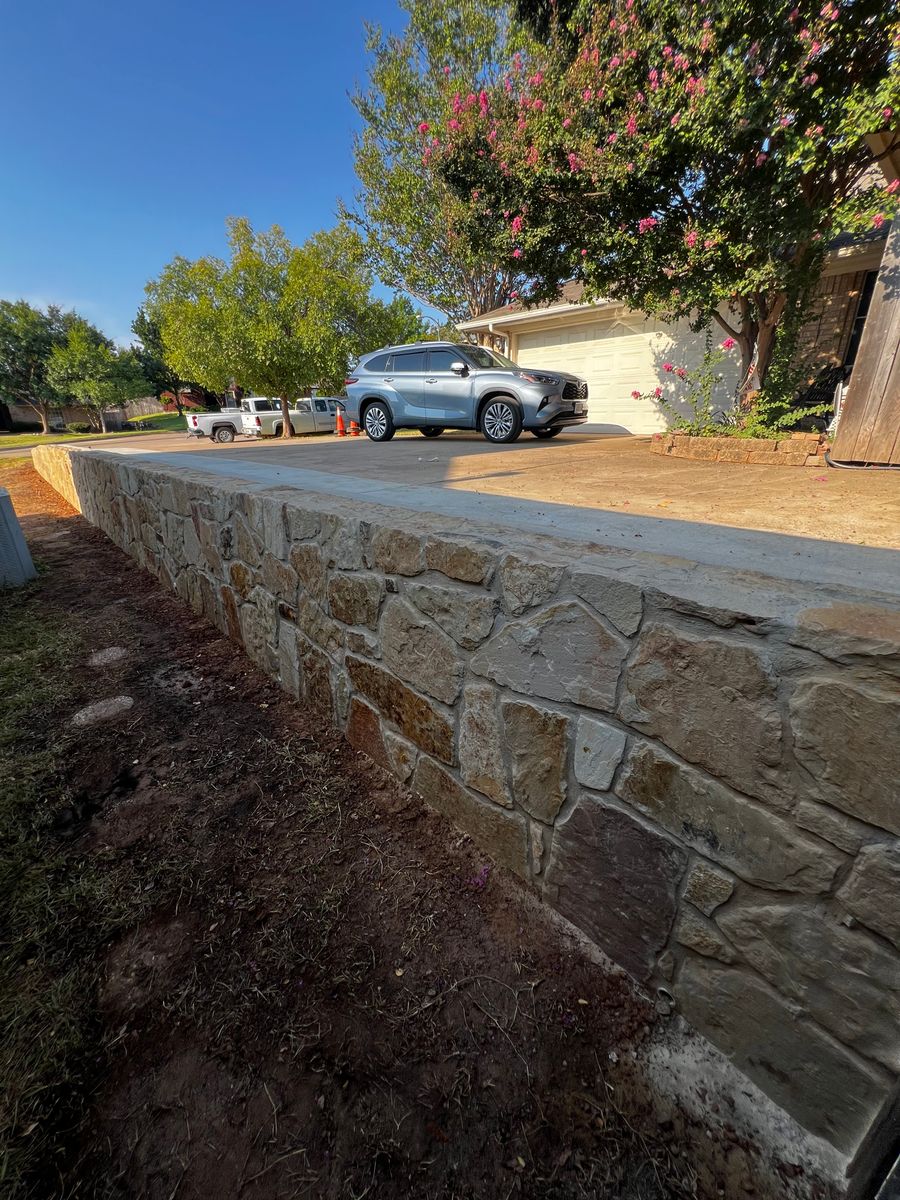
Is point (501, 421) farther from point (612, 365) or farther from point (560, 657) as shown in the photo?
point (560, 657)

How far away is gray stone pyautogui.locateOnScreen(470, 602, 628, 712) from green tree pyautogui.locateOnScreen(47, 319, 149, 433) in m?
40.9

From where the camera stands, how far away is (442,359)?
7340 mm

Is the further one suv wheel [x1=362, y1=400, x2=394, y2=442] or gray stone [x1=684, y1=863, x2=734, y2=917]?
suv wheel [x1=362, y1=400, x2=394, y2=442]

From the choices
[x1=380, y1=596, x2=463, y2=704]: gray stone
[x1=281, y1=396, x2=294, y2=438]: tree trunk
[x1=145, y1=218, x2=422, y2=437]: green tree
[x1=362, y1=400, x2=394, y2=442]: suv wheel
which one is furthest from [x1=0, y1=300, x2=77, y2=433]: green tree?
[x1=380, y1=596, x2=463, y2=704]: gray stone

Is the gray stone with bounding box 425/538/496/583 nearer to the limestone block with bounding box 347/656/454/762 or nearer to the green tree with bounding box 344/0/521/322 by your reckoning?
the limestone block with bounding box 347/656/454/762

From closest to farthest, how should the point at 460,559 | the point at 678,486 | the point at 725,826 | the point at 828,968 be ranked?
1. the point at 828,968
2. the point at 725,826
3. the point at 460,559
4. the point at 678,486

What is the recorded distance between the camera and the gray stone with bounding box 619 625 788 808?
1031 millimetres

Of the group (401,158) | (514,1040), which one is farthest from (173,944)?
(401,158)

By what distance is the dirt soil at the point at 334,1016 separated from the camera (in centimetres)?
114

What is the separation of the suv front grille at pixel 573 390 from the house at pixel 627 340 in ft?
5.05

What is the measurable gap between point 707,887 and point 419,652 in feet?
3.72

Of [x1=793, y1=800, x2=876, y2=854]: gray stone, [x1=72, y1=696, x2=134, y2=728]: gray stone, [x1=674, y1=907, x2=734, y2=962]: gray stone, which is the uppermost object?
[x1=793, y1=800, x2=876, y2=854]: gray stone

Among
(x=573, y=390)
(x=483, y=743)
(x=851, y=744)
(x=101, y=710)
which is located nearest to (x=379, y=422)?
(x=573, y=390)

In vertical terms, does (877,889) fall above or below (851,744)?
below
